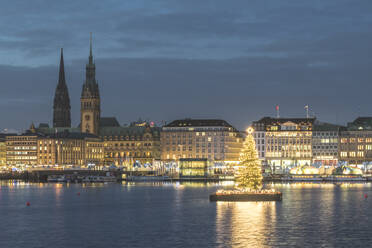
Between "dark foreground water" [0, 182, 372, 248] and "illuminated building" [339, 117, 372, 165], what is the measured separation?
99.6 metres

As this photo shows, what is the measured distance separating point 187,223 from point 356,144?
442 ft

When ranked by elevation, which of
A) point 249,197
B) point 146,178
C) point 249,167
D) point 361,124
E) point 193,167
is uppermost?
point 361,124

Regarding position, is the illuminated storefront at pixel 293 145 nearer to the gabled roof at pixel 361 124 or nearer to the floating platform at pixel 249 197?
the gabled roof at pixel 361 124

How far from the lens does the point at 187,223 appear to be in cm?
6662

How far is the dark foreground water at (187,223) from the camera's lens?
54.2 m

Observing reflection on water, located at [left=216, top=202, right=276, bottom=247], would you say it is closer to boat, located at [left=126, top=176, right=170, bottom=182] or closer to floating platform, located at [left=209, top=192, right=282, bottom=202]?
floating platform, located at [left=209, top=192, right=282, bottom=202]

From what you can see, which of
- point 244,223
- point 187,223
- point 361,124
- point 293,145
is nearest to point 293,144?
point 293,145

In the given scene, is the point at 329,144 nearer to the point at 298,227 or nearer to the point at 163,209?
the point at 163,209

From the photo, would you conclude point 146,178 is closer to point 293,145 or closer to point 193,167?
point 193,167

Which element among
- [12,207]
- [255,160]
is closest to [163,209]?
[255,160]

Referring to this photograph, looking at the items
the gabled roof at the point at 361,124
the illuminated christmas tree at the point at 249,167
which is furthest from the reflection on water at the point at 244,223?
the gabled roof at the point at 361,124

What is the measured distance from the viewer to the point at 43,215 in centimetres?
7644

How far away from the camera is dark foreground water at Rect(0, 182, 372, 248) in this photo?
5419 centimetres

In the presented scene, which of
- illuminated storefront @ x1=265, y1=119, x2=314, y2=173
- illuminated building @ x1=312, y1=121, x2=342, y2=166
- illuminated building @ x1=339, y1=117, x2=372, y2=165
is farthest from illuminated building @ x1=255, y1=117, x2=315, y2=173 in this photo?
illuminated building @ x1=339, y1=117, x2=372, y2=165
